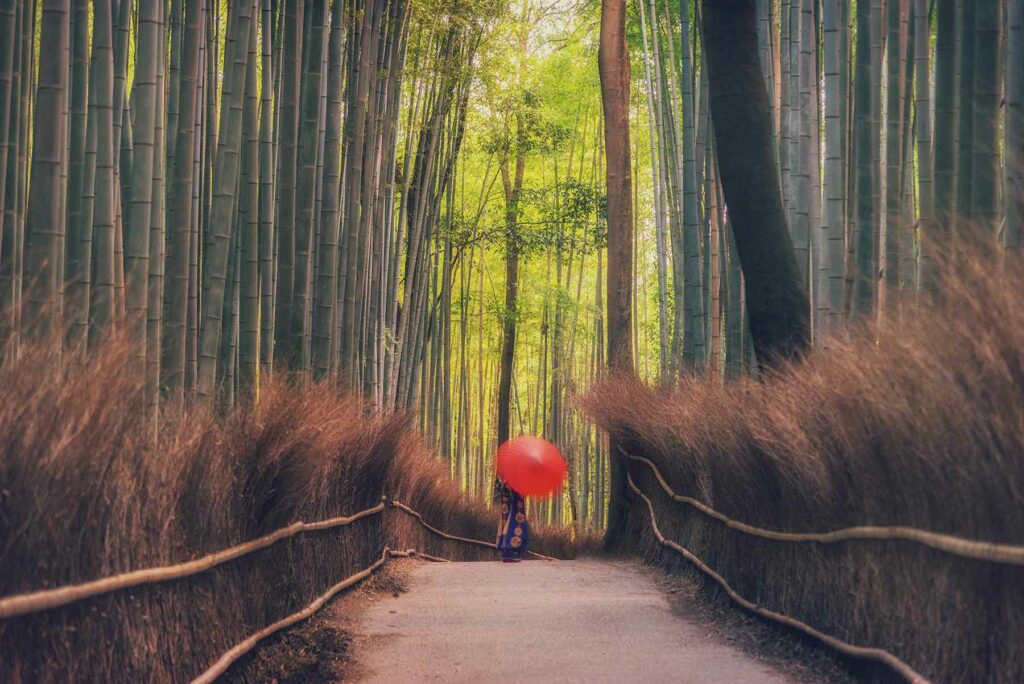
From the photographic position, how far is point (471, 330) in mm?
19188

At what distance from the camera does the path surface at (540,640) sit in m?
3.55

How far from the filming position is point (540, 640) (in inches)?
163

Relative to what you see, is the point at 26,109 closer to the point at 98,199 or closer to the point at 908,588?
the point at 98,199

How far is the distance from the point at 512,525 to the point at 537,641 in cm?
499

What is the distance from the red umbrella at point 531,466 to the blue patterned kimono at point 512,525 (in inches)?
14.5

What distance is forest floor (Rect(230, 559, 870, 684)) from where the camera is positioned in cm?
353

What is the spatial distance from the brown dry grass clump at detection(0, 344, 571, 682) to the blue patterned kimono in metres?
4.26

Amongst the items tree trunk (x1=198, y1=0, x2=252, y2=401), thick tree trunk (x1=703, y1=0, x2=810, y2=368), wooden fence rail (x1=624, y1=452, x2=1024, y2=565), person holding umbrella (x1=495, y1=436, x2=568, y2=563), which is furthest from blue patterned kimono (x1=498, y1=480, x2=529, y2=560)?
tree trunk (x1=198, y1=0, x2=252, y2=401)

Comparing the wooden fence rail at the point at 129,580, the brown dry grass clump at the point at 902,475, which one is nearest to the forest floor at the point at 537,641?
the brown dry grass clump at the point at 902,475

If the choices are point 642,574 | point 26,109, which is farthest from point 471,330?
point 26,109

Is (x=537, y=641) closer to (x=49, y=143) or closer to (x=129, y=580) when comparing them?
(x=129, y=580)

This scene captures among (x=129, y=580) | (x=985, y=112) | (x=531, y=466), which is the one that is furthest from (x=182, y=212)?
(x=531, y=466)

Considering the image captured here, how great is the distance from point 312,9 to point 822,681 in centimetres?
375

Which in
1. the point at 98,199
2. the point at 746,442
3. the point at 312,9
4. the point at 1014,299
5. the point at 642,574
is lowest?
the point at 642,574
